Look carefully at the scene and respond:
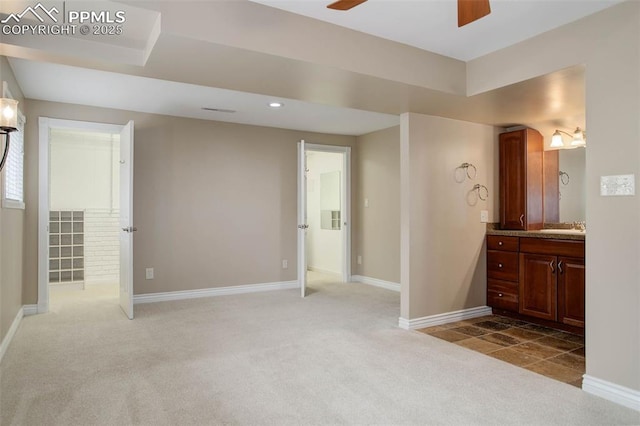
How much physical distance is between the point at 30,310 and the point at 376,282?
4321 millimetres

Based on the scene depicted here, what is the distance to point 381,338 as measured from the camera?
3516 mm

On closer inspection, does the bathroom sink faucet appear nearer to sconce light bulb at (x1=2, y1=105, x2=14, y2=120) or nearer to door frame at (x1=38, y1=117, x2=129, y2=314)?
sconce light bulb at (x1=2, y1=105, x2=14, y2=120)

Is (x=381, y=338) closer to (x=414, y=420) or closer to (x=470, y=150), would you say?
(x=414, y=420)

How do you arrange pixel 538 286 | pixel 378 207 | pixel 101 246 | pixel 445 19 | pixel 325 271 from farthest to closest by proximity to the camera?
pixel 325 271
pixel 101 246
pixel 378 207
pixel 538 286
pixel 445 19

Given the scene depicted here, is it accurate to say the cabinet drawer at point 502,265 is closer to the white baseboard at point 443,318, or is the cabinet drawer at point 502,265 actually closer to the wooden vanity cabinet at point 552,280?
the wooden vanity cabinet at point 552,280

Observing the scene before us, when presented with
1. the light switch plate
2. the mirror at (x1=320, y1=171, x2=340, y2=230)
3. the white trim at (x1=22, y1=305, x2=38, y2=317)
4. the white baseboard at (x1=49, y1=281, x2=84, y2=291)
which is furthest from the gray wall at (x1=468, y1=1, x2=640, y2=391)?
the white baseboard at (x1=49, y1=281, x2=84, y2=291)

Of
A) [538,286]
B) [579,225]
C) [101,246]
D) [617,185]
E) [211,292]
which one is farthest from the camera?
[101,246]

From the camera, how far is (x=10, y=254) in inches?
137

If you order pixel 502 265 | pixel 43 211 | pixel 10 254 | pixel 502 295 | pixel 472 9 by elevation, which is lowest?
pixel 502 295

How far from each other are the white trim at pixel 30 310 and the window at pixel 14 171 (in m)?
1.12

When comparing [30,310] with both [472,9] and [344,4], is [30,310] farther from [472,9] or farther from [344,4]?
[472,9]

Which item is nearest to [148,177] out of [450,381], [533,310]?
[450,381]

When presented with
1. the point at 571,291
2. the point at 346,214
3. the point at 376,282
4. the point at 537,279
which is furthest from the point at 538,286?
the point at 346,214

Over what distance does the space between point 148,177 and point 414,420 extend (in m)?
4.15
